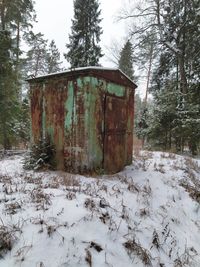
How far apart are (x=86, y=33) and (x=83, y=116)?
16618 millimetres

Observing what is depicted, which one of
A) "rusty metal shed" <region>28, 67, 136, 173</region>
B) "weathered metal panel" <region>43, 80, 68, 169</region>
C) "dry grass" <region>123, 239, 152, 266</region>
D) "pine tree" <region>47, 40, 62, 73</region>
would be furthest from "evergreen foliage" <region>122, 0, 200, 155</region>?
"pine tree" <region>47, 40, 62, 73</region>

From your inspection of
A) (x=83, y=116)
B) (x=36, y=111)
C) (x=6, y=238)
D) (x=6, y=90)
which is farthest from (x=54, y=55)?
(x=6, y=238)

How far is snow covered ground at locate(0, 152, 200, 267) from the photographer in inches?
91.0

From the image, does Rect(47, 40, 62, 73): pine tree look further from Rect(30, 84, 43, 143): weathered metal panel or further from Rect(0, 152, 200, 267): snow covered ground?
Rect(0, 152, 200, 267): snow covered ground

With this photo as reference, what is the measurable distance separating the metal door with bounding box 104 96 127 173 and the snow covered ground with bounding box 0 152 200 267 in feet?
2.26

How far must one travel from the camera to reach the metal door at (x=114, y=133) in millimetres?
5375

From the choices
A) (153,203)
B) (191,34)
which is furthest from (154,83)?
(153,203)

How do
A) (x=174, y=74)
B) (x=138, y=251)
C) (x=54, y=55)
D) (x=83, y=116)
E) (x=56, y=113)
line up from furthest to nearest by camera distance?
1. (x=54, y=55)
2. (x=174, y=74)
3. (x=56, y=113)
4. (x=83, y=116)
5. (x=138, y=251)

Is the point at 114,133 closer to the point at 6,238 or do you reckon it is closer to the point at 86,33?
the point at 6,238

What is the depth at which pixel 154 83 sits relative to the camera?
57.0 ft

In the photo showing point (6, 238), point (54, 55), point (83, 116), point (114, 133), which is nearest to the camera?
point (6, 238)

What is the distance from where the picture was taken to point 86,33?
1970cm

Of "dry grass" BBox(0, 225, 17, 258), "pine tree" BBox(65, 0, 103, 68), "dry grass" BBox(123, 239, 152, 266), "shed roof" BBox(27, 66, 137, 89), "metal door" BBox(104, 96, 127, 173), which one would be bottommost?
"dry grass" BBox(123, 239, 152, 266)

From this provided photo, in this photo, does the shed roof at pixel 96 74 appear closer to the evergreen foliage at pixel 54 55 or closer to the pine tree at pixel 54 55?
the pine tree at pixel 54 55
